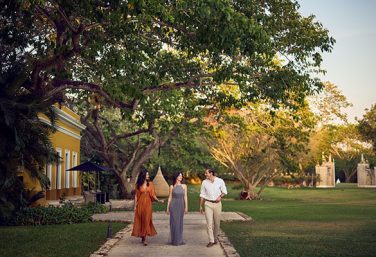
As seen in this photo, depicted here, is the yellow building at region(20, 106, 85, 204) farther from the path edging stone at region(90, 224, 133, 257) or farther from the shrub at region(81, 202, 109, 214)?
the path edging stone at region(90, 224, 133, 257)

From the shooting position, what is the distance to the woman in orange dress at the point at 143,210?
13344mm

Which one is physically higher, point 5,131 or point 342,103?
point 342,103

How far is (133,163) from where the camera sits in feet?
128

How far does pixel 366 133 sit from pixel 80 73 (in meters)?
35.3

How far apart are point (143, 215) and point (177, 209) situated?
0.85 meters

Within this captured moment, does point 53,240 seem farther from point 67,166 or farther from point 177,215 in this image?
point 67,166

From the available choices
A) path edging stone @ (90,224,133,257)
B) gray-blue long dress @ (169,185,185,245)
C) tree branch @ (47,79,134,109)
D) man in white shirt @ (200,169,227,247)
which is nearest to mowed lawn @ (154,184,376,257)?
man in white shirt @ (200,169,227,247)

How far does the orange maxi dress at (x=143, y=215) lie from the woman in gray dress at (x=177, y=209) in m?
0.51

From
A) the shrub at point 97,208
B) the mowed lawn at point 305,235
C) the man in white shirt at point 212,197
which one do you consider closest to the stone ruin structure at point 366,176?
the mowed lawn at point 305,235

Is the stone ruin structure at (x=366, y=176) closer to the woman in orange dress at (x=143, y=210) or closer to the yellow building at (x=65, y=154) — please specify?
the yellow building at (x=65, y=154)

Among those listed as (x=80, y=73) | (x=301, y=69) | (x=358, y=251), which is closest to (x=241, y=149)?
(x=80, y=73)

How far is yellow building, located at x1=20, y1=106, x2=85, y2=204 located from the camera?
30562mm

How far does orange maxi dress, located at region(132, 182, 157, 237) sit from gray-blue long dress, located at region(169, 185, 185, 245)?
549 millimetres

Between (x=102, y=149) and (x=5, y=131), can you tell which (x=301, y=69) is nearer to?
(x=5, y=131)
